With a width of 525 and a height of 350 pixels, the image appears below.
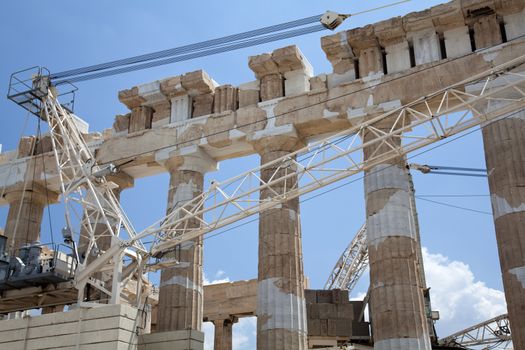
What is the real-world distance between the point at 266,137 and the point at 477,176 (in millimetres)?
11575

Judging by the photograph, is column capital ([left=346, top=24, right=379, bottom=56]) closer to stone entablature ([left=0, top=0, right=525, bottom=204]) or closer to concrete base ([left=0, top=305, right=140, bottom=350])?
stone entablature ([left=0, top=0, right=525, bottom=204])

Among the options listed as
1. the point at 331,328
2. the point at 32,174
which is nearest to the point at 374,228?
the point at 331,328

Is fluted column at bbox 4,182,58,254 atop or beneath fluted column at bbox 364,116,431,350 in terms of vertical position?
atop

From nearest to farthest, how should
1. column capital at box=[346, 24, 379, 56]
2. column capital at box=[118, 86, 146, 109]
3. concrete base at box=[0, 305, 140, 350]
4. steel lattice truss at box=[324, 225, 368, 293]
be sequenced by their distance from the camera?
concrete base at box=[0, 305, 140, 350], column capital at box=[346, 24, 379, 56], column capital at box=[118, 86, 146, 109], steel lattice truss at box=[324, 225, 368, 293]

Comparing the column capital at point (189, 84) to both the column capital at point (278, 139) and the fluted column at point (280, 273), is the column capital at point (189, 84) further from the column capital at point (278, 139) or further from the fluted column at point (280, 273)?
the fluted column at point (280, 273)

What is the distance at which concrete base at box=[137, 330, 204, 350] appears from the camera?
29594mm

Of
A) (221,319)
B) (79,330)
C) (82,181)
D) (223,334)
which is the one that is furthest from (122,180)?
(223,334)

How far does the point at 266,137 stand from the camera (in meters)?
34.8

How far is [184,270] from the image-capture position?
3397 centimetres

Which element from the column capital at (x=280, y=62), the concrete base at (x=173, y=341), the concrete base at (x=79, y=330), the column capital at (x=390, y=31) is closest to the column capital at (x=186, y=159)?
the column capital at (x=280, y=62)

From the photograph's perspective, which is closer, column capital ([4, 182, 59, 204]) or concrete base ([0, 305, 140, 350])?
concrete base ([0, 305, 140, 350])

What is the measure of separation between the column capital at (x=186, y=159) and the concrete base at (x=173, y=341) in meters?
9.70

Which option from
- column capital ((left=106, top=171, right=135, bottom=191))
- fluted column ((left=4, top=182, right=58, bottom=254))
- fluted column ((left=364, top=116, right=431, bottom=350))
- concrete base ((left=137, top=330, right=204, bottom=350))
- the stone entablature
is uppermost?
the stone entablature

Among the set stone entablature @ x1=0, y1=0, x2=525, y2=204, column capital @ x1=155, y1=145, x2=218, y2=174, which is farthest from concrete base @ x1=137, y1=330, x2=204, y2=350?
stone entablature @ x1=0, y1=0, x2=525, y2=204
